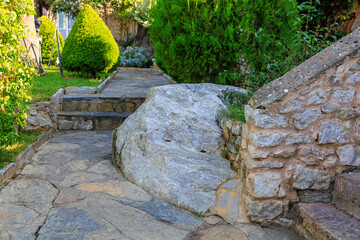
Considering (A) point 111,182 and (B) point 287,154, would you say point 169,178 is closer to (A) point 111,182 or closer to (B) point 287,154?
(A) point 111,182

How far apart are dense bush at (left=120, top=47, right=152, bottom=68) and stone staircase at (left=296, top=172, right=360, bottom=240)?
37.6ft

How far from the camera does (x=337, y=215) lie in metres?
2.35

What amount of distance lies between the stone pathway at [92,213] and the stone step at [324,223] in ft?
0.53

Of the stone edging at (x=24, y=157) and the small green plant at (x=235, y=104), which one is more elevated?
the small green plant at (x=235, y=104)

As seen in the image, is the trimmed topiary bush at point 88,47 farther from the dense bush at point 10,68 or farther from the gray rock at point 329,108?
the gray rock at point 329,108

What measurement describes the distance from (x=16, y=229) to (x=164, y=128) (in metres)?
1.67

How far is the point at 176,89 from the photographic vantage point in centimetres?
382

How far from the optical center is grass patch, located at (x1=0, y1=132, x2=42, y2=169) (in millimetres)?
3426

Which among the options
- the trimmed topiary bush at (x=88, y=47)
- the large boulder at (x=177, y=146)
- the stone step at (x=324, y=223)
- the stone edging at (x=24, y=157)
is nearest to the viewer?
the stone step at (x=324, y=223)

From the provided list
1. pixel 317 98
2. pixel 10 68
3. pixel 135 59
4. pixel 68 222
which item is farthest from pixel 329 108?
pixel 135 59

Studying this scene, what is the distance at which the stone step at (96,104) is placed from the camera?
215 inches

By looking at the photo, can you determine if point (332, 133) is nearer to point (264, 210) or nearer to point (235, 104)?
point (264, 210)

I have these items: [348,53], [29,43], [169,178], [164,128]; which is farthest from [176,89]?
[29,43]

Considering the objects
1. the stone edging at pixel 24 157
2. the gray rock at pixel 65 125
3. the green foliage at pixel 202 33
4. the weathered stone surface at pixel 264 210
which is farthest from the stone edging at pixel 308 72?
the gray rock at pixel 65 125
